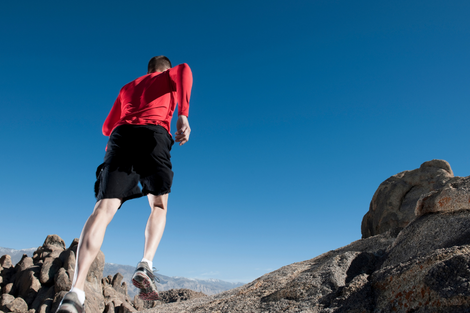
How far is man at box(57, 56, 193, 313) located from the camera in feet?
9.15

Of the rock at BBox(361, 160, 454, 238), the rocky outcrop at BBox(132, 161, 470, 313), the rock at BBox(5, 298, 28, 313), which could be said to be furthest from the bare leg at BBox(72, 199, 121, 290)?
the rock at BBox(361, 160, 454, 238)

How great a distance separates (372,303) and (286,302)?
0.93 meters

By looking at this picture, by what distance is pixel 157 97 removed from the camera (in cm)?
337

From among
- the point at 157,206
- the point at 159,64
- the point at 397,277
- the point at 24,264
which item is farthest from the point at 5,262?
the point at 397,277

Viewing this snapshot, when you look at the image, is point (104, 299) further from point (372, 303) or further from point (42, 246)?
point (372, 303)

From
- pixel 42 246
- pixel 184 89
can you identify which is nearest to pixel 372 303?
pixel 184 89

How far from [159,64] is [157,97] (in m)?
0.73

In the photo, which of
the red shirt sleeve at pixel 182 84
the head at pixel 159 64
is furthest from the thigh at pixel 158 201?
the head at pixel 159 64

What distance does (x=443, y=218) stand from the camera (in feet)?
13.2

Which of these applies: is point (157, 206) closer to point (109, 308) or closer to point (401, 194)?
point (109, 308)

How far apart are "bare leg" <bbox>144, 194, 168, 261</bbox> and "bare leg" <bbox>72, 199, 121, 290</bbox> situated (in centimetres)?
43

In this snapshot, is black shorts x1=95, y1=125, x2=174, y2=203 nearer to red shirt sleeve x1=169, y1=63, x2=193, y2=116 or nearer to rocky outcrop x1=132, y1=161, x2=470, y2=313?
red shirt sleeve x1=169, y1=63, x2=193, y2=116

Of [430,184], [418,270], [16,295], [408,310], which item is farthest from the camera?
[430,184]

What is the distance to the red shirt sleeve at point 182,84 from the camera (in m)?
3.14
